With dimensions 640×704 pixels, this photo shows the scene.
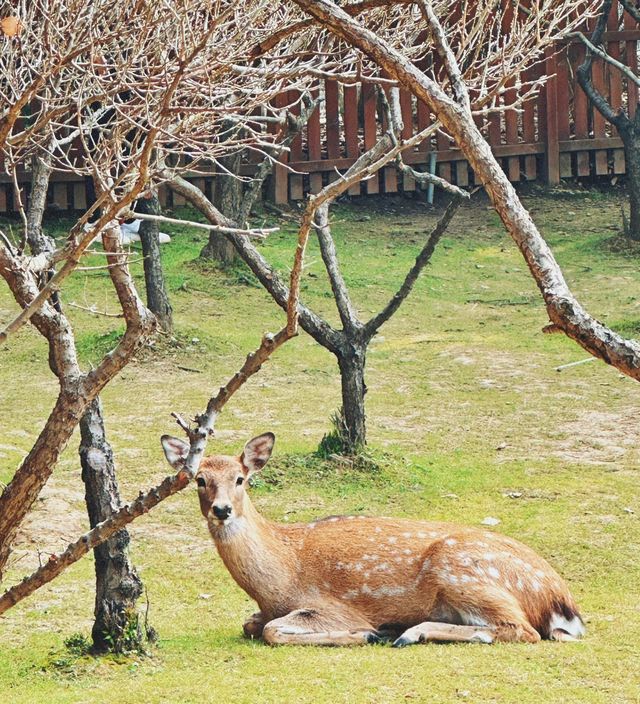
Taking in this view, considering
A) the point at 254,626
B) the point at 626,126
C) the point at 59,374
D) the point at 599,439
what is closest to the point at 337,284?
the point at 599,439

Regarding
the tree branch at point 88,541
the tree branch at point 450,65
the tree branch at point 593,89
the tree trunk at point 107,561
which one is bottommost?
the tree trunk at point 107,561

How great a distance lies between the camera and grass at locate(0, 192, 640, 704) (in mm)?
6945

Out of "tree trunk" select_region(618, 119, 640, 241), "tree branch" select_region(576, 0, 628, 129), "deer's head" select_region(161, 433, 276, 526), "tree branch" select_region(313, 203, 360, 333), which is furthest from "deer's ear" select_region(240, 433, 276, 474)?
"tree branch" select_region(576, 0, 628, 129)

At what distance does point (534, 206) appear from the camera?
21.0 m

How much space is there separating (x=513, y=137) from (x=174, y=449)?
1407cm

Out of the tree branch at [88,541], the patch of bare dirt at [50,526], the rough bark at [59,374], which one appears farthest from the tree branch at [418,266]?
the tree branch at [88,541]

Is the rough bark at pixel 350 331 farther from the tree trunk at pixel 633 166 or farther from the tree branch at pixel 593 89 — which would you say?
the tree branch at pixel 593 89

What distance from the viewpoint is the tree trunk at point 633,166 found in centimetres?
1823

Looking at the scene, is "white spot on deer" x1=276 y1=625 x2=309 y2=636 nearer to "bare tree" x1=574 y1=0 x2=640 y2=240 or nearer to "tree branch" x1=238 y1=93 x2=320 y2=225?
"tree branch" x1=238 y1=93 x2=320 y2=225

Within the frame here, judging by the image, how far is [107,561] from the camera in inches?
288

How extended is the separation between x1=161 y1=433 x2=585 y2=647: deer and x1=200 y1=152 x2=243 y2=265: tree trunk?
8.97 m

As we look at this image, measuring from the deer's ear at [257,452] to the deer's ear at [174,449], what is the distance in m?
0.37

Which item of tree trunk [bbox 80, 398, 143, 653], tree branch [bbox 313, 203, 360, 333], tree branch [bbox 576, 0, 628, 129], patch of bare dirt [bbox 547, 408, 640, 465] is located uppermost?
tree branch [bbox 576, 0, 628, 129]

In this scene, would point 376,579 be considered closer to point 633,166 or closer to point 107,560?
point 107,560
